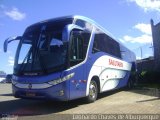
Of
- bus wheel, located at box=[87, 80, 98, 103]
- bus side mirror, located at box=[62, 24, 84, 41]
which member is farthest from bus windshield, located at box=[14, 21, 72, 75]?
bus wheel, located at box=[87, 80, 98, 103]

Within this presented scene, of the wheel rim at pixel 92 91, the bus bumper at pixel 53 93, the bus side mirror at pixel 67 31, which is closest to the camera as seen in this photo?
the bus bumper at pixel 53 93

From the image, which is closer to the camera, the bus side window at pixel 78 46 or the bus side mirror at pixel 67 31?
the bus side mirror at pixel 67 31

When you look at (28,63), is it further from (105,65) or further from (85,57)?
(105,65)

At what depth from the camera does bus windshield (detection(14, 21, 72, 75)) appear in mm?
11055

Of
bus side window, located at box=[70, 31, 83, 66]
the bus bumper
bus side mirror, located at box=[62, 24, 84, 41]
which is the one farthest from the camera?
bus side window, located at box=[70, 31, 83, 66]

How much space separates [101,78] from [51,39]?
3987 millimetres

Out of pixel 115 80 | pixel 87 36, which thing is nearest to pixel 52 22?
pixel 87 36

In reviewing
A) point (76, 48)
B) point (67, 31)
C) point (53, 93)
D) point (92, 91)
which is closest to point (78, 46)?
point (76, 48)

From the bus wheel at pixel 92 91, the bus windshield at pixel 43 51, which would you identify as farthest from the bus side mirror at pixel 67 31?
the bus wheel at pixel 92 91

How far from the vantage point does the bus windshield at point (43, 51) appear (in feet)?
36.3

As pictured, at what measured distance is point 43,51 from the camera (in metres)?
11.4

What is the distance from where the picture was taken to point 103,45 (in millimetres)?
15016

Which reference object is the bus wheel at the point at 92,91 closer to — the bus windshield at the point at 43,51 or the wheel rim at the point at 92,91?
the wheel rim at the point at 92,91

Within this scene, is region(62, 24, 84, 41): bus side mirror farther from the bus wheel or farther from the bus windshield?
the bus wheel
